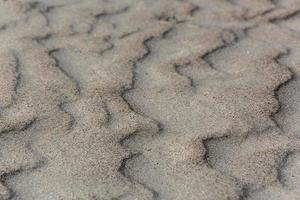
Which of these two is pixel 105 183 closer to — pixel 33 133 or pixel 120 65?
pixel 33 133

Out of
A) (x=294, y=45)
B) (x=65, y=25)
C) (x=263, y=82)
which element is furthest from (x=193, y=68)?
(x=65, y=25)

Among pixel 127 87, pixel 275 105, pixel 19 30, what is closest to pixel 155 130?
pixel 127 87

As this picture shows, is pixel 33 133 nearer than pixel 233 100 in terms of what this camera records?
Yes

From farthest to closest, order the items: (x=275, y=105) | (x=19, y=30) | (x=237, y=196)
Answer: (x=19, y=30), (x=275, y=105), (x=237, y=196)

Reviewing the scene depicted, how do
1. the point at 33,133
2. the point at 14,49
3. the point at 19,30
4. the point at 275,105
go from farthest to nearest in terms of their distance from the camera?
the point at 19,30 < the point at 14,49 < the point at 275,105 < the point at 33,133

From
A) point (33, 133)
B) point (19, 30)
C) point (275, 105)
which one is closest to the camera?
point (33, 133)

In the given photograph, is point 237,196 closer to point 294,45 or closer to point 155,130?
point 155,130

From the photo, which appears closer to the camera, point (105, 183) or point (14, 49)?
point (105, 183)
